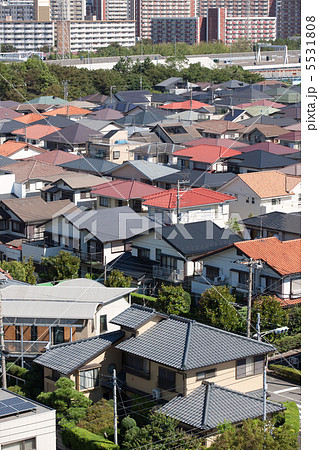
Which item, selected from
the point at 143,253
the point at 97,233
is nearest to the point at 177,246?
the point at 143,253

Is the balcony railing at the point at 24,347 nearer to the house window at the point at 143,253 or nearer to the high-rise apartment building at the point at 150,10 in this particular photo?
the house window at the point at 143,253

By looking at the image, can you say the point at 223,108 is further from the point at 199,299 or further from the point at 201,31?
the point at 201,31

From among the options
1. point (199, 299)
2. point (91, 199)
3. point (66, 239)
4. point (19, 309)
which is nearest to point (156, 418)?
point (19, 309)

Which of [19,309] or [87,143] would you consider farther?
[87,143]

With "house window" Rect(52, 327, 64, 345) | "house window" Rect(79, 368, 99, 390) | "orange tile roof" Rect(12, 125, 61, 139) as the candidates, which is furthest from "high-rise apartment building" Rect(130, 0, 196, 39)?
"house window" Rect(79, 368, 99, 390)

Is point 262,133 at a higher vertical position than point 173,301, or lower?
higher

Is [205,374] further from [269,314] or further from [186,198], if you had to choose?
[186,198]

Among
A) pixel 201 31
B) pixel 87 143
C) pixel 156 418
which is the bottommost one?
pixel 156 418

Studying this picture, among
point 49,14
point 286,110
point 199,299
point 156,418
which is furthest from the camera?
point 49,14
